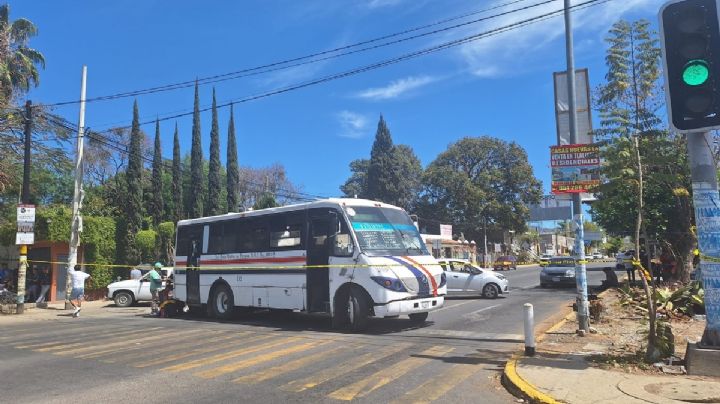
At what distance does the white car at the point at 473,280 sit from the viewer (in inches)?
813

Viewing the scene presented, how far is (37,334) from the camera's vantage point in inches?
513

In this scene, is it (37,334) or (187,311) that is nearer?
(37,334)

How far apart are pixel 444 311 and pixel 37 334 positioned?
35.1 ft

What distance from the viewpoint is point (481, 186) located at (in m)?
67.3

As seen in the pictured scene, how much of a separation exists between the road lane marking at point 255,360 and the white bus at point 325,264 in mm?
1914

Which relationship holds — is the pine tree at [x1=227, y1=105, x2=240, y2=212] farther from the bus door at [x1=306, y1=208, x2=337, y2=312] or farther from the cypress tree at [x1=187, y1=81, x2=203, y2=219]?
the bus door at [x1=306, y1=208, x2=337, y2=312]

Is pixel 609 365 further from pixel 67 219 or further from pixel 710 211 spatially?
pixel 67 219

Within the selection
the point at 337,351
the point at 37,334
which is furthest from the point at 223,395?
the point at 37,334

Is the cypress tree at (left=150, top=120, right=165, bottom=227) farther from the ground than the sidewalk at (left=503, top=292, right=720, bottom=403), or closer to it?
farther from the ground

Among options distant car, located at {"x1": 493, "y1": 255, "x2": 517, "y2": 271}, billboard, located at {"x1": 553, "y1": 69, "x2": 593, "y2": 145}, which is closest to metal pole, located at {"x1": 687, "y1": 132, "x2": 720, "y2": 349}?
billboard, located at {"x1": 553, "y1": 69, "x2": 593, "y2": 145}

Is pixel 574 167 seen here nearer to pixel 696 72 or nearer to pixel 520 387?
pixel 696 72

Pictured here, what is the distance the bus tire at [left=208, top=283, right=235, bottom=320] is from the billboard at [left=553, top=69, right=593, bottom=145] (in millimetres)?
9766

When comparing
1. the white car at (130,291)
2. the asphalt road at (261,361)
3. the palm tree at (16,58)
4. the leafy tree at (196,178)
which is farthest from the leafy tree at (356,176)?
the asphalt road at (261,361)

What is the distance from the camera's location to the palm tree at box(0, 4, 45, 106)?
2366 cm
